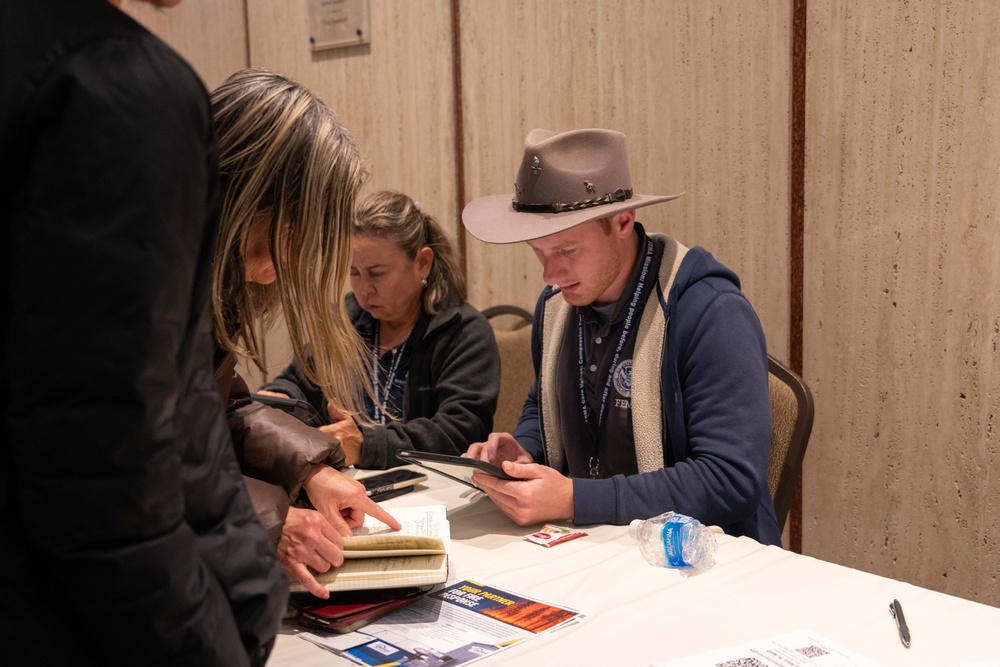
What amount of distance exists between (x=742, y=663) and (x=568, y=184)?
1.24 m

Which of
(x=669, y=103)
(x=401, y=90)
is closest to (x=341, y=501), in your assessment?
(x=669, y=103)

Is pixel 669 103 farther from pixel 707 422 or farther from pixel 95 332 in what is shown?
pixel 95 332

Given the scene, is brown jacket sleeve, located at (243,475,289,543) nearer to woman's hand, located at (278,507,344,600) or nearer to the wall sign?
woman's hand, located at (278,507,344,600)

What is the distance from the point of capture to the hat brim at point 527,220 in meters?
2.05

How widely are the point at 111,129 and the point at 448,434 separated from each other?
2183mm

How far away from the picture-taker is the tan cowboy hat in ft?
7.02

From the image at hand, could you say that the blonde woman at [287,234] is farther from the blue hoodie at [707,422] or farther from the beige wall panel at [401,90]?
the beige wall panel at [401,90]

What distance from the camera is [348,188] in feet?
4.00

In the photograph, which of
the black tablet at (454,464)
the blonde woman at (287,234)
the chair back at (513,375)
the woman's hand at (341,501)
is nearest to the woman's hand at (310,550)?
the blonde woman at (287,234)

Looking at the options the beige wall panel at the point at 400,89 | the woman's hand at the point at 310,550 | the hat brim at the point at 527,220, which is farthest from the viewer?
the beige wall panel at the point at 400,89

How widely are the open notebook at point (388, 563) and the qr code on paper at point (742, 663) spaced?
1.48 ft

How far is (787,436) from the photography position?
223 centimetres

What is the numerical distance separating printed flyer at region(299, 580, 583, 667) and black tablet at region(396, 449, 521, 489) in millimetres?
281

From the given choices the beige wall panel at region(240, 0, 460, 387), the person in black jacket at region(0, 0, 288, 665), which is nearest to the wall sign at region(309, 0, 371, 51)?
the beige wall panel at region(240, 0, 460, 387)
